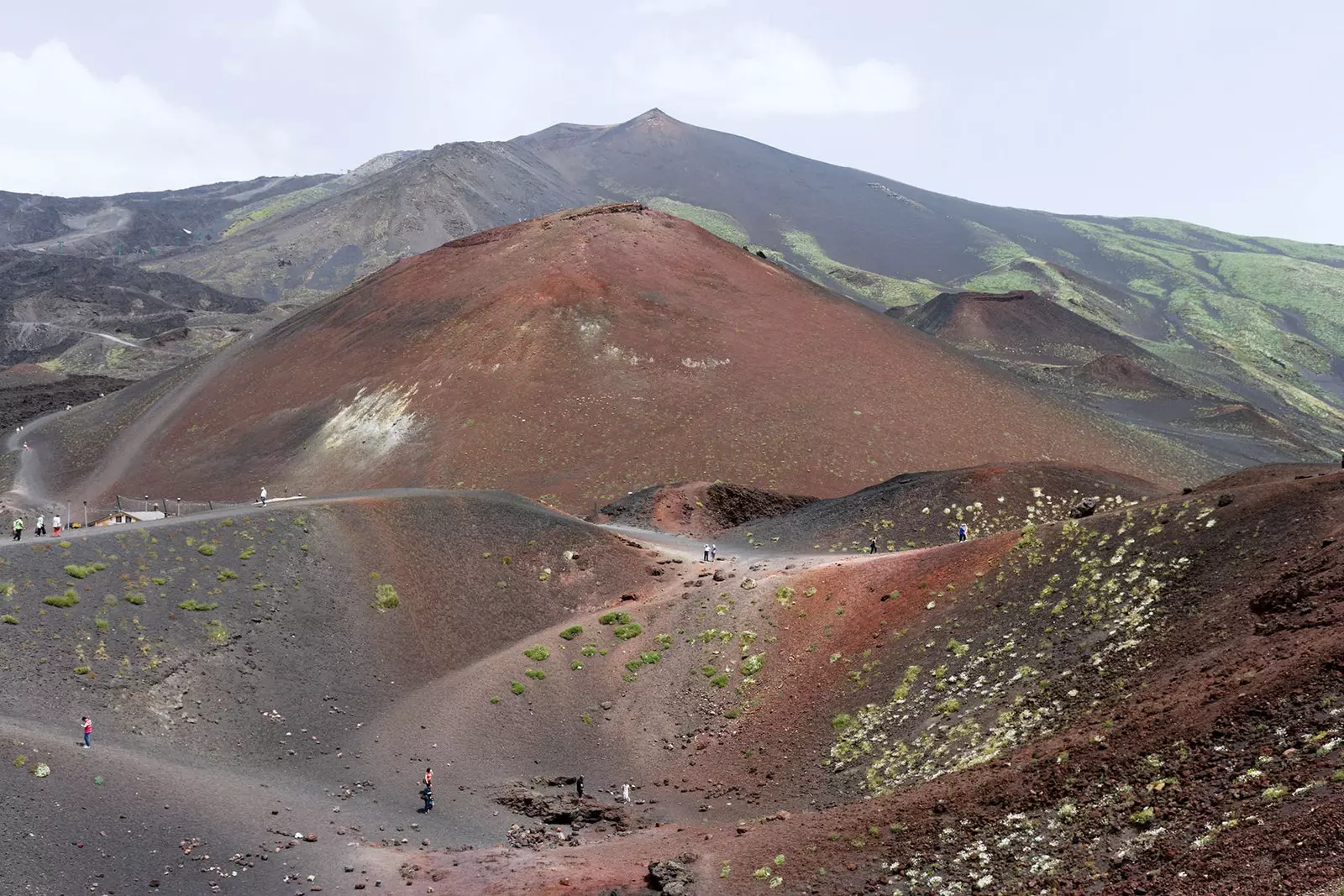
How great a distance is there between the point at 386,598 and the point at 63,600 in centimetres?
1104

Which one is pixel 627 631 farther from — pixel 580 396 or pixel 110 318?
pixel 110 318

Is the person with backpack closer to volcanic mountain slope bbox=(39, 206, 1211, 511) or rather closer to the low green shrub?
A: the low green shrub

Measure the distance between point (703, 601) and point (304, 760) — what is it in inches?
648

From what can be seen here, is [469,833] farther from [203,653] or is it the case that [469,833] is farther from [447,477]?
[447,477]

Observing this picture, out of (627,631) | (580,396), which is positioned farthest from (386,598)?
(580,396)

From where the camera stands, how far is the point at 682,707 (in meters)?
34.8

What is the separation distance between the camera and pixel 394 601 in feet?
129

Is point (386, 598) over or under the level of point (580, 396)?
under

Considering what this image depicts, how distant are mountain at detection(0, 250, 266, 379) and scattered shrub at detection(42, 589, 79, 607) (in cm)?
11559

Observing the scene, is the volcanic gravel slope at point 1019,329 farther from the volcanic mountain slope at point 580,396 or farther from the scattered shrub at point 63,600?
the scattered shrub at point 63,600

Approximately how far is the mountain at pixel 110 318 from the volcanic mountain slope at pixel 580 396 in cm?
5192

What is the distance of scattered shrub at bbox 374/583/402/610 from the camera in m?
39.0

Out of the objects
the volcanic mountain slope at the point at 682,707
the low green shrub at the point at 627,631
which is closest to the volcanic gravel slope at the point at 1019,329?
the volcanic mountain slope at the point at 682,707

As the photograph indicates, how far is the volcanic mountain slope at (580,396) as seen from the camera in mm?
70062
